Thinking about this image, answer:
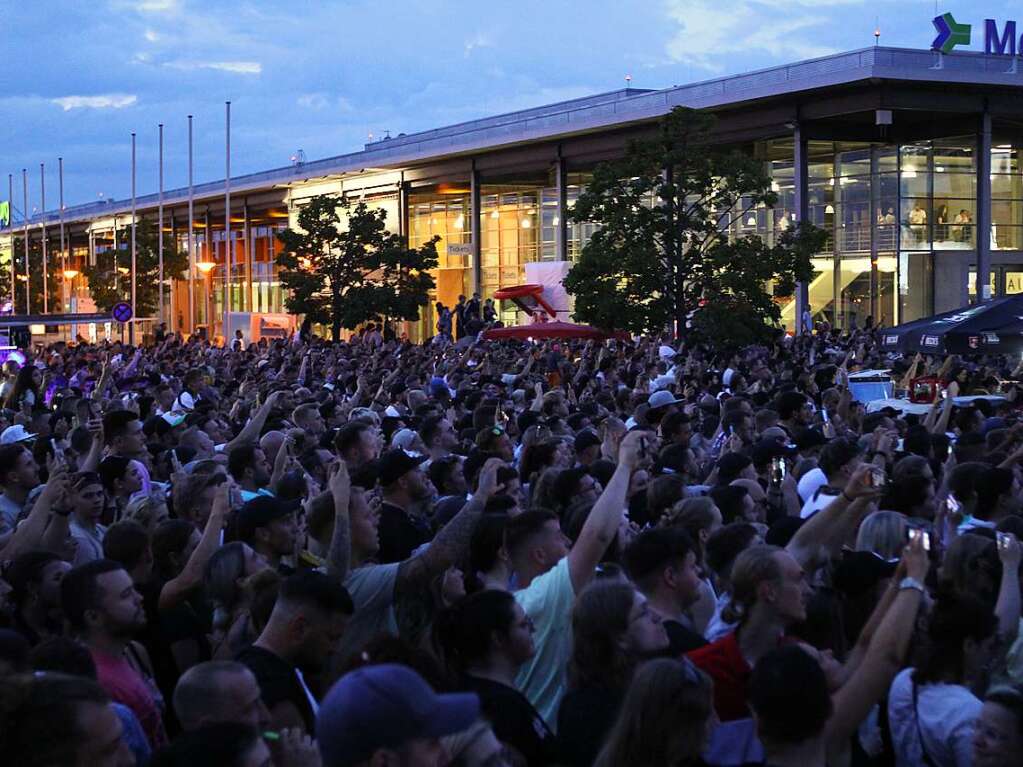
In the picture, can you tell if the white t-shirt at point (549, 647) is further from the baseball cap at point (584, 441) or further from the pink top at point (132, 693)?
the baseball cap at point (584, 441)

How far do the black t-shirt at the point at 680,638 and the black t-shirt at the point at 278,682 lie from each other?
1.29m

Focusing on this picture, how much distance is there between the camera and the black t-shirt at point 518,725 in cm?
436

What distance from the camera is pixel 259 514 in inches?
267

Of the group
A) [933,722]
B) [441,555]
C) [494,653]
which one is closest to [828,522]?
[933,722]

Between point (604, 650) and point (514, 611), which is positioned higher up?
point (514, 611)

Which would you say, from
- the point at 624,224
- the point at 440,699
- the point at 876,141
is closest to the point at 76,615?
the point at 440,699

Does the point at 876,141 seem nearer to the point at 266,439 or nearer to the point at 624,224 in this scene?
the point at 624,224

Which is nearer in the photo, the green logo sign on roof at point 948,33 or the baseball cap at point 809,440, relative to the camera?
the baseball cap at point 809,440

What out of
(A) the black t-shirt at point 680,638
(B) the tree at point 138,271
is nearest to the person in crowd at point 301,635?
(A) the black t-shirt at point 680,638

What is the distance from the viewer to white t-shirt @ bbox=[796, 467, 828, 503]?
29.8ft

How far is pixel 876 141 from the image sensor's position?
4709cm

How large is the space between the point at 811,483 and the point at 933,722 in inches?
174

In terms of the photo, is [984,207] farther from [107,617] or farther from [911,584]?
[107,617]

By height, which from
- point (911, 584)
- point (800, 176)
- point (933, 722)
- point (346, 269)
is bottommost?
point (933, 722)
